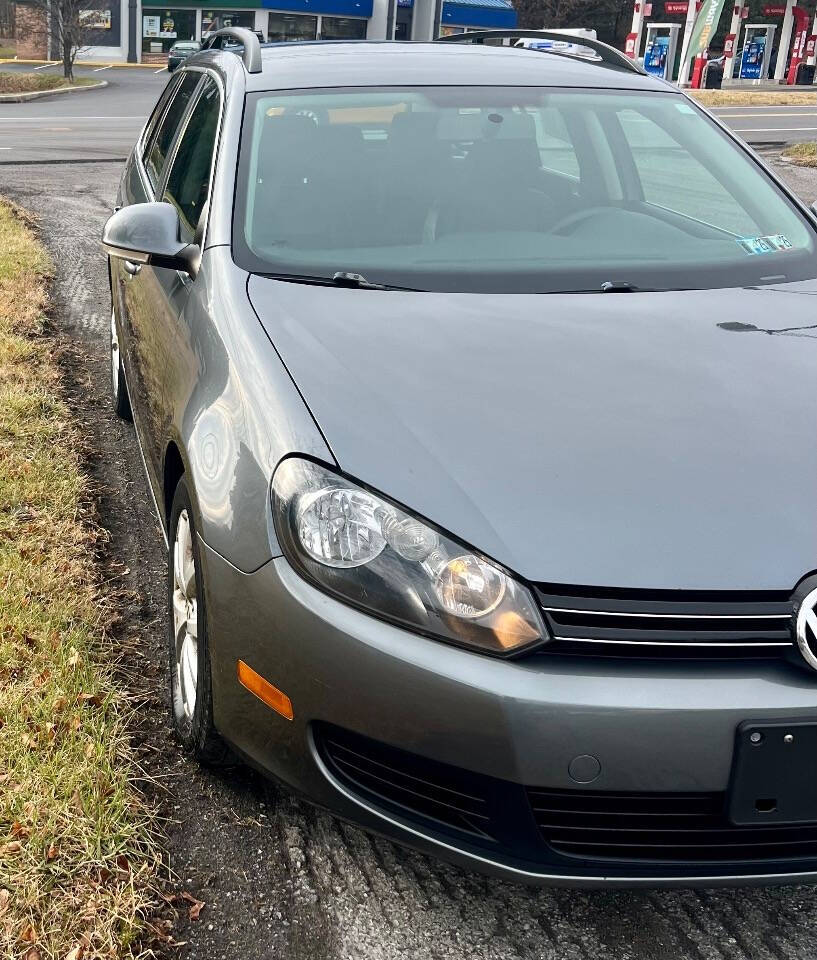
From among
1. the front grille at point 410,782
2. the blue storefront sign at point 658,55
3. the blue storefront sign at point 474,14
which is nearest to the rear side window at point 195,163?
the front grille at point 410,782

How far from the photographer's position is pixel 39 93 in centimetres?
2814

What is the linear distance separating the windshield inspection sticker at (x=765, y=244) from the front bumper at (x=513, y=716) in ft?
5.48

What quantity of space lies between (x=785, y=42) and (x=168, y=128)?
5098 cm

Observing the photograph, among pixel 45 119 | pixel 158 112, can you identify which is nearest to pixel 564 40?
pixel 158 112

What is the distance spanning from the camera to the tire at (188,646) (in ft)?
7.65

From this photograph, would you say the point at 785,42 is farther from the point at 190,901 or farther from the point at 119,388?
the point at 190,901

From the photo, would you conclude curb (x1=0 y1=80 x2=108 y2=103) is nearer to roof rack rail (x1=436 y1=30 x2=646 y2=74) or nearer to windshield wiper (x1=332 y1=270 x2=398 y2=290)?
roof rack rail (x1=436 y1=30 x2=646 y2=74)

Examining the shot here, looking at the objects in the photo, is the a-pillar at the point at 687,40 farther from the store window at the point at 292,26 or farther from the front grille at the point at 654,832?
the front grille at the point at 654,832

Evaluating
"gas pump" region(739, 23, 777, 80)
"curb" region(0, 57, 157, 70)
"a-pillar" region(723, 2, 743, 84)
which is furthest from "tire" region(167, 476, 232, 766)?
"gas pump" region(739, 23, 777, 80)

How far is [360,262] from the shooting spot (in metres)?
2.87

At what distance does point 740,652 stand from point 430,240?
158 cm

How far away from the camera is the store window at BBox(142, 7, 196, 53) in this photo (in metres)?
44.7

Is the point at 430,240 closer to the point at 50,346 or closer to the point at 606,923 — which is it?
the point at 606,923

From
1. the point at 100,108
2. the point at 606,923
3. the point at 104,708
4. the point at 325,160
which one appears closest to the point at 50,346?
the point at 325,160
